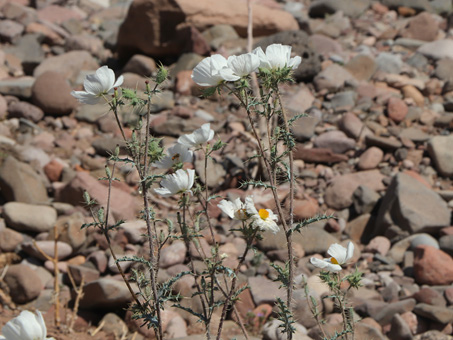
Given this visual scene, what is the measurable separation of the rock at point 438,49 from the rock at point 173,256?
5.11 m

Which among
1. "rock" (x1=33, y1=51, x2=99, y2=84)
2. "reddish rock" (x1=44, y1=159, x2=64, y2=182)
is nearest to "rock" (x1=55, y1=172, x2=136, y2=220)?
"reddish rock" (x1=44, y1=159, x2=64, y2=182)

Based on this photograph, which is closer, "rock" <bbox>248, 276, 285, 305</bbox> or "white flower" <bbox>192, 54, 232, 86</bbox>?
"white flower" <bbox>192, 54, 232, 86</bbox>

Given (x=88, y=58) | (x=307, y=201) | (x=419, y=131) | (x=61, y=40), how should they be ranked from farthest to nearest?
1. (x=61, y=40)
2. (x=88, y=58)
3. (x=419, y=131)
4. (x=307, y=201)

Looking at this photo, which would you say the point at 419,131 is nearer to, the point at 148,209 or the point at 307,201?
the point at 307,201

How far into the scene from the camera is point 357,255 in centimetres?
511

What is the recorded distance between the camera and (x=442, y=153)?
19.5ft

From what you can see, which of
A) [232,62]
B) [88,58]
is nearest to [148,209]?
[232,62]

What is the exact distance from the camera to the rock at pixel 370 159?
6047mm

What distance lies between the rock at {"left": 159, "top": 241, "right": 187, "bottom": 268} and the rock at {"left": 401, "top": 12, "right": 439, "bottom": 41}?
5890mm

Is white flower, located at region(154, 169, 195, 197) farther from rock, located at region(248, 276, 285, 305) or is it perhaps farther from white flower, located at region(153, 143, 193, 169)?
rock, located at region(248, 276, 285, 305)

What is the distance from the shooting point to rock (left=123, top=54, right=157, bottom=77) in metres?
8.35

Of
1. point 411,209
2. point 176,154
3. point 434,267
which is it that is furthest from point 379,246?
point 176,154

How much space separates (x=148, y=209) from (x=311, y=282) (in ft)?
9.25

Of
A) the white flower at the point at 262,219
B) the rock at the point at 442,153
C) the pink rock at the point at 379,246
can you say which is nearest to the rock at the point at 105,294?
the pink rock at the point at 379,246
